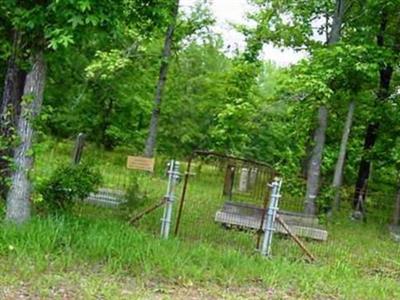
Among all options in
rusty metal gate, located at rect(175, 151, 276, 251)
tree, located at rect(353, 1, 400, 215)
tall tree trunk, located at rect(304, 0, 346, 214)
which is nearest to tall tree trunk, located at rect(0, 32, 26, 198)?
rusty metal gate, located at rect(175, 151, 276, 251)

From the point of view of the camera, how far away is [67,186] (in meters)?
8.32

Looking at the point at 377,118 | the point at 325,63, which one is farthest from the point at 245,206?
the point at 377,118

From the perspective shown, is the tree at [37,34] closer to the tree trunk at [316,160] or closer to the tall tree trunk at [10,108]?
the tall tree trunk at [10,108]

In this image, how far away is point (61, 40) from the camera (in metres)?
6.11

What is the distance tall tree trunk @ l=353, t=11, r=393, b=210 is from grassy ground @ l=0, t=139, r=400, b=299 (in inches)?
307

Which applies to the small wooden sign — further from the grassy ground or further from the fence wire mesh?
the grassy ground

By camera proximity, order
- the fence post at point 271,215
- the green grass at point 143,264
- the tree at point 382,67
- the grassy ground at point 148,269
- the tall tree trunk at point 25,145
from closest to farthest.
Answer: the grassy ground at point 148,269 < the green grass at point 143,264 < the tall tree trunk at point 25,145 < the fence post at point 271,215 < the tree at point 382,67

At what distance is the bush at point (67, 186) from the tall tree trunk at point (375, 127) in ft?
29.1

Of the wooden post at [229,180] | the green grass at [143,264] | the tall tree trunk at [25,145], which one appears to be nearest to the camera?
the green grass at [143,264]

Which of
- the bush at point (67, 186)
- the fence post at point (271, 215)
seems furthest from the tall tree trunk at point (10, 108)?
the fence post at point (271, 215)

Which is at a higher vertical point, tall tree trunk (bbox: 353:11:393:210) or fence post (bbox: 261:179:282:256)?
tall tree trunk (bbox: 353:11:393:210)

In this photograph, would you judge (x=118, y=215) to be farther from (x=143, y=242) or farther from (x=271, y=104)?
(x=271, y=104)

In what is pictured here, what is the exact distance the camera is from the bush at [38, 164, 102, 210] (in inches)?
328

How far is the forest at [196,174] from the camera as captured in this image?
6.46 m
